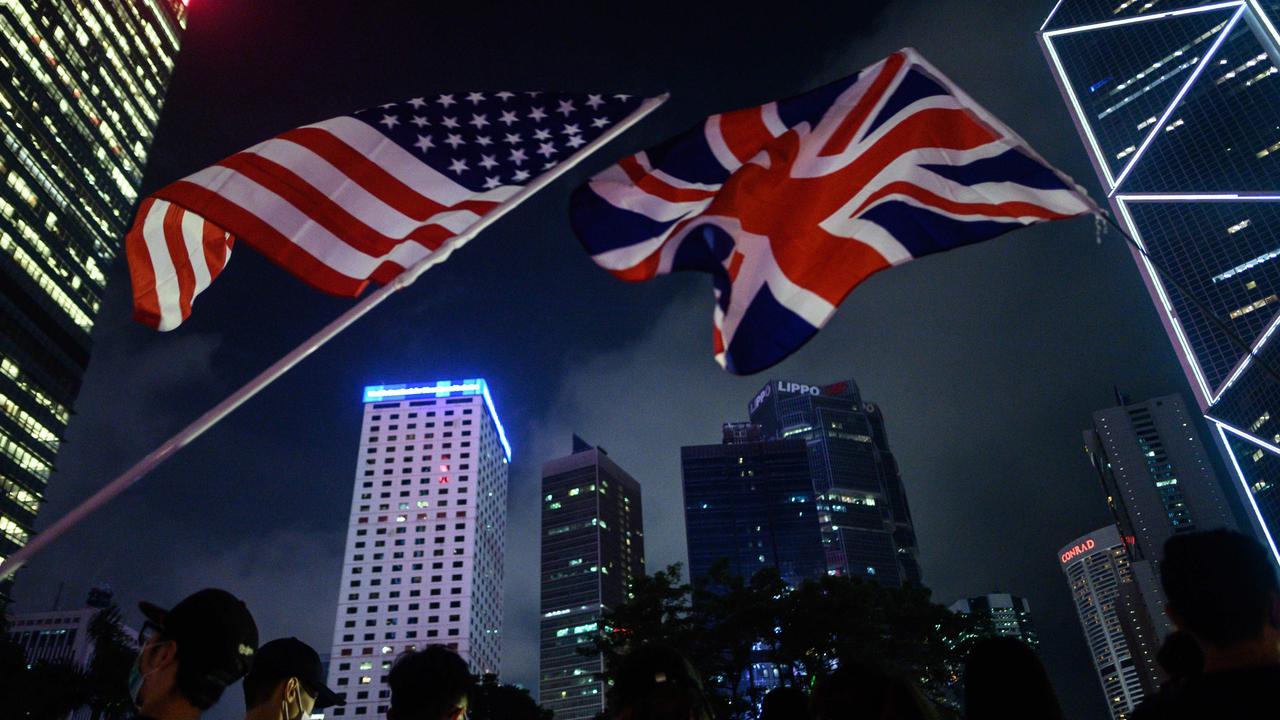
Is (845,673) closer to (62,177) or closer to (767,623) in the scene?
(767,623)

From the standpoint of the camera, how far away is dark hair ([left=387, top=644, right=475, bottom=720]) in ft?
10.2

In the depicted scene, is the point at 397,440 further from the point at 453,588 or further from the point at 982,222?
the point at 982,222

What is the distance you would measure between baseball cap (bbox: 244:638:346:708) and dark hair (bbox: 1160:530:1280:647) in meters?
3.53

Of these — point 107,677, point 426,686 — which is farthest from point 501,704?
point 426,686

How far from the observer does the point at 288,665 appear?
375 centimetres

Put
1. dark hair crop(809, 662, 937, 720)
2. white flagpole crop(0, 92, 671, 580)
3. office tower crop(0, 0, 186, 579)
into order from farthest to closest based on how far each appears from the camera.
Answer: office tower crop(0, 0, 186, 579) < white flagpole crop(0, 92, 671, 580) < dark hair crop(809, 662, 937, 720)

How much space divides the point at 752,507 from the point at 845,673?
17585 centimetres

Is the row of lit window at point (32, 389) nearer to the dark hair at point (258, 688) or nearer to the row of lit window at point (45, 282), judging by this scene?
the row of lit window at point (45, 282)

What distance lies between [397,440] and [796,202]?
15245 cm

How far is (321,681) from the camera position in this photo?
3.96 meters

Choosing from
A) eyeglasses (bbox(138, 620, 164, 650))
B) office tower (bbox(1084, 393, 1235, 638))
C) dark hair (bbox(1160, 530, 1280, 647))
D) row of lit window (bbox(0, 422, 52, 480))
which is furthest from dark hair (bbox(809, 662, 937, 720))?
office tower (bbox(1084, 393, 1235, 638))

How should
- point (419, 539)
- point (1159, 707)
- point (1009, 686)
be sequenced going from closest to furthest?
point (1159, 707) → point (1009, 686) → point (419, 539)

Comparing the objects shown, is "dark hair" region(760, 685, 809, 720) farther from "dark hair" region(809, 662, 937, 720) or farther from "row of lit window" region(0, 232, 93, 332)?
"row of lit window" region(0, 232, 93, 332)

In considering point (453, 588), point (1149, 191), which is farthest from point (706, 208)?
point (453, 588)
